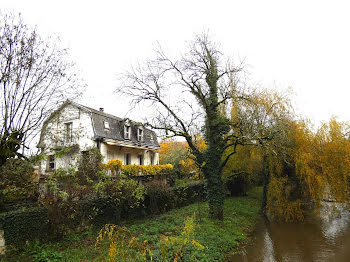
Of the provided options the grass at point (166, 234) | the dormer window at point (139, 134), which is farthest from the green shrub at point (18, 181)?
the dormer window at point (139, 134)

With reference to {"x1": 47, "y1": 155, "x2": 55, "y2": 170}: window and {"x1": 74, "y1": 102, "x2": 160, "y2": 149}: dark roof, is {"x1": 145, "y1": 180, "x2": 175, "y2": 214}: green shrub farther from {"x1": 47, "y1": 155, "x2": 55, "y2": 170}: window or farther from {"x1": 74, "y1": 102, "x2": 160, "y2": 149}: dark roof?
{"x1": 47, "y1": 155, "x2": 55, "y2": 170}: window

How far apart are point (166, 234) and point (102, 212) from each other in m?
3.01

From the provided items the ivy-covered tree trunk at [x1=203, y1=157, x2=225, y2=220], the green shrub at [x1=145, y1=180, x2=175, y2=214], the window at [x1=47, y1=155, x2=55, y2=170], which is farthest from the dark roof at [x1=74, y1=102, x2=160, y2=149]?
the ivy-covered tree trunk at [x1=203, y1=157, x2=225, y2=220]

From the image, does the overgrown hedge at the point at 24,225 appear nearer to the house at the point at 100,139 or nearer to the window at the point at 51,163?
the house at the point at 100,139

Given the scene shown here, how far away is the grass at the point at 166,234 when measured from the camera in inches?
269

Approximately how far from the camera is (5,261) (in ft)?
20.6

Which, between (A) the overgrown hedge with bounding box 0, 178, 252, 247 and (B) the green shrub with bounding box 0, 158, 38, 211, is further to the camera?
(B) the green shrub with bounding box 0, 158, 38, 211

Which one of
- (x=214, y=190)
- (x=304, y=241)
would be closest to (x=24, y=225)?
(x=214, y=190)

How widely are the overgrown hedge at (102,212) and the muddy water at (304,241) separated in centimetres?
519

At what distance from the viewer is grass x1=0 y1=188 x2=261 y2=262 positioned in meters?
6.83

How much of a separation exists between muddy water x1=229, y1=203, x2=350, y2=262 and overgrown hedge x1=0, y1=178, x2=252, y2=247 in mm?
5188

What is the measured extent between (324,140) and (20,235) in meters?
13.9

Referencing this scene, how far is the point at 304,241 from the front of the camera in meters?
9.52

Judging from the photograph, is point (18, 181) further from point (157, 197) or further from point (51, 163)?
point (51, 163)
